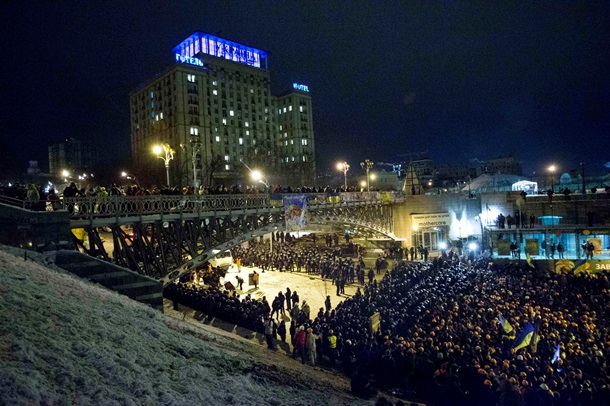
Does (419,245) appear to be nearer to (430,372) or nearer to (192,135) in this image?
(430,372)

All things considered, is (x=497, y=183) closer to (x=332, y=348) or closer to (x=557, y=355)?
(x=557, y=355)

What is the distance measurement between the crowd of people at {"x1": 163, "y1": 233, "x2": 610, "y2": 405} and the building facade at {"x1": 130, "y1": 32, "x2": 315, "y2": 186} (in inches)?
1967

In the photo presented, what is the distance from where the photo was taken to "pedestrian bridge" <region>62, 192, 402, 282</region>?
13.6 metres

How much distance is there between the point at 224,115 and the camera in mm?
83625

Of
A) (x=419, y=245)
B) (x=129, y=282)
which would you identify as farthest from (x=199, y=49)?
(x=129, y=282)

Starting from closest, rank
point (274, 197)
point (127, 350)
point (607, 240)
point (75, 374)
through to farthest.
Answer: point (75, 374) < point (127, 350) < point (274, 197) < point (607, 240)

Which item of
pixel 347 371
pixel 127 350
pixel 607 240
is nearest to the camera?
pixel 127 350

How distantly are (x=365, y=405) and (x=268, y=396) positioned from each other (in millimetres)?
3004

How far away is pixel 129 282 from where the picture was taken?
498 inches

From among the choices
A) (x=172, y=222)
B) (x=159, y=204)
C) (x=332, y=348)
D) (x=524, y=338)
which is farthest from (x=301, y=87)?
(x=524, y=338)

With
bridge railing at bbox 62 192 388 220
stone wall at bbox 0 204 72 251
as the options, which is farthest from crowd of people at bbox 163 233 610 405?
stone wall at bbox 0 204 72 251

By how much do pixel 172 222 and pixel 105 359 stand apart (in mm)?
11160

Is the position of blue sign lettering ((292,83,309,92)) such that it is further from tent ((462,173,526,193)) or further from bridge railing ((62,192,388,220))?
bridge railing ((62,192,388,220))

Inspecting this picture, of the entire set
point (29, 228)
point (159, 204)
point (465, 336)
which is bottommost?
point (465, 336)
